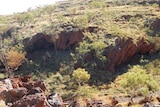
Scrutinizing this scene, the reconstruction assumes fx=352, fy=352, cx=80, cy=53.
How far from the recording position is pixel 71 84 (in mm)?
64438

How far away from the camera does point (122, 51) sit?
230 feet

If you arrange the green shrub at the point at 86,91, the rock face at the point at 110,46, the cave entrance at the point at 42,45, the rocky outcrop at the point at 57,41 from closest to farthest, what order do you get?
1. the green shrub at the point at 86,91
2. the rock face at the point at 110,46
3. the rocky outcrop at the point at 57,41
4. the cave entrance at the point at 42,45

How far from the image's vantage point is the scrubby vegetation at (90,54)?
62.6 meters

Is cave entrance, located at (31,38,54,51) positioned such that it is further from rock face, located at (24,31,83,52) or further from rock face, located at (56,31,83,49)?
rock face, located at (56,31,83,49)

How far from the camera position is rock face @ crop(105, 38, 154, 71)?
69969mm

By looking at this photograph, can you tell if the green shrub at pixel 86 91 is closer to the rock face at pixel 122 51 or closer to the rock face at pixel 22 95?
the rock face at pixel 122 51

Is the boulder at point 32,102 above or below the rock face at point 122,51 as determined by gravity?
below

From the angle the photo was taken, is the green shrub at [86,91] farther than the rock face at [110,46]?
No

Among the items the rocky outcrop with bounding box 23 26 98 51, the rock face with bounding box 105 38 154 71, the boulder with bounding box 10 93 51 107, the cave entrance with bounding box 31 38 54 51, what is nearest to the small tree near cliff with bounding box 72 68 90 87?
the rock face with bounding box 105 38 154 71

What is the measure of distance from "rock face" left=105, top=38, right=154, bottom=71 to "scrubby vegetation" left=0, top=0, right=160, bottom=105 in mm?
575

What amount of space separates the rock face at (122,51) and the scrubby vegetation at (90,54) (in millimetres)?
575

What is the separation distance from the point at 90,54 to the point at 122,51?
6.85 m

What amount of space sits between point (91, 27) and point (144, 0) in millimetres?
28996

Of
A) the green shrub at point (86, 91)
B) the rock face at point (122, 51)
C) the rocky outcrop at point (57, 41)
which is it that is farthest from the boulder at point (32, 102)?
the rocky outcrop at point (57, 41)
